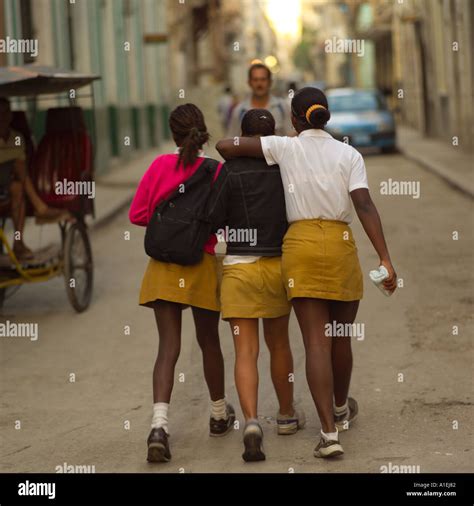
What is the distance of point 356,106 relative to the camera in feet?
104

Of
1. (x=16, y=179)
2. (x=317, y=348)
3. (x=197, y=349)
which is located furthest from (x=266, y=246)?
(x=16, y=179)

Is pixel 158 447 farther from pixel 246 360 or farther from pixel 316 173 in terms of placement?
pixel 316 173

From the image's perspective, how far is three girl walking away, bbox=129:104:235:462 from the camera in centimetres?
648

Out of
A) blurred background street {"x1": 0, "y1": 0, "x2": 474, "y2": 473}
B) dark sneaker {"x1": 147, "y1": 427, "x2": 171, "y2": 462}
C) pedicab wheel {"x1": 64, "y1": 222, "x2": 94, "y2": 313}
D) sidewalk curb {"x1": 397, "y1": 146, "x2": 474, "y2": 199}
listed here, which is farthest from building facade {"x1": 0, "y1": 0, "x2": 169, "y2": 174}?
dark sneaker {"x1": 147, "y1": 427, "x2": 171, "y2": 462}

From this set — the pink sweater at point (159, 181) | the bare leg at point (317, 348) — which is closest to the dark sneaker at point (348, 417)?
the bare leg at point (317, 348)

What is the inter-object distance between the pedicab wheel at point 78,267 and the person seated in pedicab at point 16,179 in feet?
1.04

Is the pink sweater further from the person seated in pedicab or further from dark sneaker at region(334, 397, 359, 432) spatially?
the person seated in pedicab

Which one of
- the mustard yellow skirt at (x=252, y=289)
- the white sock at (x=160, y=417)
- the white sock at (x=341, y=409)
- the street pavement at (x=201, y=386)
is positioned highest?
the mustard yellow skirt at (x=252, y=289)

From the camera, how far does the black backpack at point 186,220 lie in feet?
21.2

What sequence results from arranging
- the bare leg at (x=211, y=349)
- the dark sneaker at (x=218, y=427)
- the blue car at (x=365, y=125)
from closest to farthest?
the bare leg at (x=211, y=349) → the dark sneaker at (x=218, y=427) → the blue car at (x=365, y=125)

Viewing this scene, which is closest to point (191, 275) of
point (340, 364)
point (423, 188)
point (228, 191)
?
point (228, 191)

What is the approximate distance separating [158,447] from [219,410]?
2.22ft

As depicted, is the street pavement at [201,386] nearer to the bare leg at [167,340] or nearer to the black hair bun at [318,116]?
the bare leg at [167,340]

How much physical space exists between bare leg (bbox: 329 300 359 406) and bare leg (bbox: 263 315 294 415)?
0.25 metres
